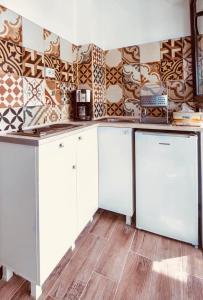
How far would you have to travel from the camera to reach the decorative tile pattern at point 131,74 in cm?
216

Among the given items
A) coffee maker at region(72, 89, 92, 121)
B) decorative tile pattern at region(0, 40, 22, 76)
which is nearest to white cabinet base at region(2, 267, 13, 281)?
decorative tile pattern at region(0, 40, 22, 76)

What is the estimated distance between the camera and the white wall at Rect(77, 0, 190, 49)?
197 centimetres

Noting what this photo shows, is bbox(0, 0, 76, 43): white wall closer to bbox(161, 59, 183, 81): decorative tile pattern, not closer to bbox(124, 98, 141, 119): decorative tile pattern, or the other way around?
bbox(124, 98, 141, 119): decorative tile pattern

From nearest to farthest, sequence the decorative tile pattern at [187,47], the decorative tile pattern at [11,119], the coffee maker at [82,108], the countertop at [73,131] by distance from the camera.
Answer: the countertop at [73,131]
the decorative tile pattern at [11,119]
the decorative tile pattern at [187,47]
the coffee maker at [82,108]

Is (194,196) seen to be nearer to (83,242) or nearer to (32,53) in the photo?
(83,242)

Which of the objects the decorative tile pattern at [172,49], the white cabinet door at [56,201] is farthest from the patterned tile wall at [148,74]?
the white cabinet door at [56,201]

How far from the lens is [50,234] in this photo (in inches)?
46.8

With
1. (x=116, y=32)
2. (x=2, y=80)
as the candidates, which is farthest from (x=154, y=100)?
(x=2, y=80)

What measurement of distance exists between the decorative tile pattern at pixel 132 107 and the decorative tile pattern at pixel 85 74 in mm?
453

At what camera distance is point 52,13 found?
1813 millimetres

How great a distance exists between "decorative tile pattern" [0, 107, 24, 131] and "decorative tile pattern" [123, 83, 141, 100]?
46.3 inches

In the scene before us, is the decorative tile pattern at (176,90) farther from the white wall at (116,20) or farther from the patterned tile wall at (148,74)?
the white wall at (116,20)

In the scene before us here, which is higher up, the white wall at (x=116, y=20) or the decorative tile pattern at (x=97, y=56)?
the white wall at (x=116, y=20)

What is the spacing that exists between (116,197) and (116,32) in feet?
5.75
